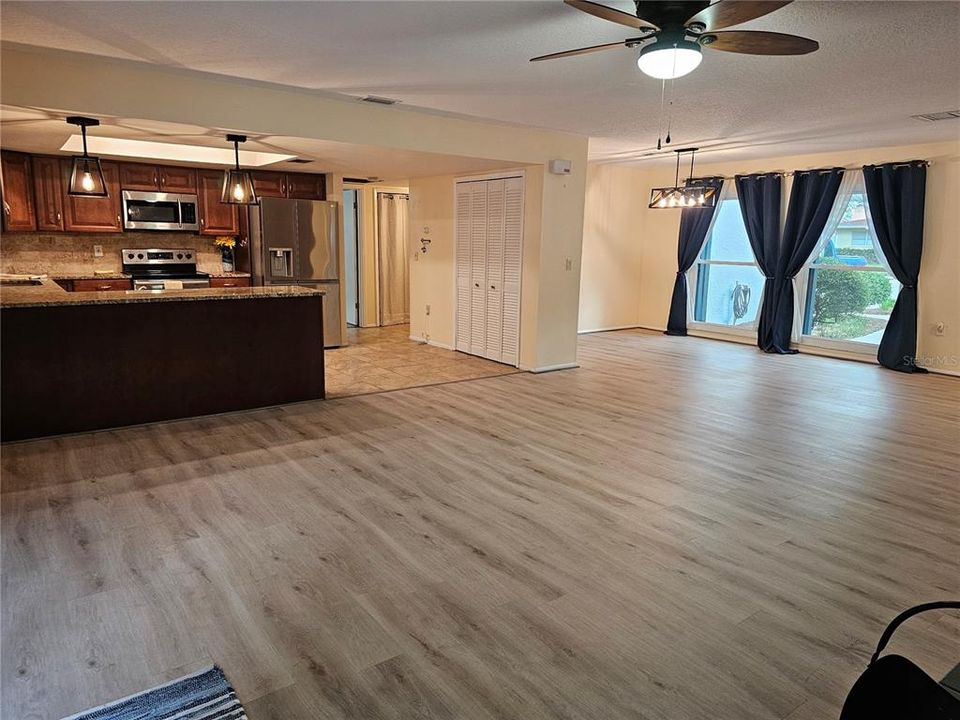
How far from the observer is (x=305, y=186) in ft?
24.4

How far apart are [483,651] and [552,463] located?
74.7 inches

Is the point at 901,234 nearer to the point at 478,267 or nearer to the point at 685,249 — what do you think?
the point at 685,249

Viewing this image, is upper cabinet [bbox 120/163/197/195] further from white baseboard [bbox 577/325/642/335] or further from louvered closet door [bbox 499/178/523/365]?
white baseboard [bbox 577/325/642/335]

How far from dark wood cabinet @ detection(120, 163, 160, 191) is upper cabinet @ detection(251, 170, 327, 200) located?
1.01 meters

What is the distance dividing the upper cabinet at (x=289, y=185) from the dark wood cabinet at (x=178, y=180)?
2.13 feet

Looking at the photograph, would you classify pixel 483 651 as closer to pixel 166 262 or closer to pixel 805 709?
pixel 805 709

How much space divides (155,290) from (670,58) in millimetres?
4298

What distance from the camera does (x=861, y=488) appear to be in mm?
3602

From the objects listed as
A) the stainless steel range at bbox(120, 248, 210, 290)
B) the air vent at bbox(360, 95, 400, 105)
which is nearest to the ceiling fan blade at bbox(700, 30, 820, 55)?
the air vent at bbox(360, 95, 400, 105)

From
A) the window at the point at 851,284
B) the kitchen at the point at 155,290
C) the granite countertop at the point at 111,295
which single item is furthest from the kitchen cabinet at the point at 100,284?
the window at the point at 851,284

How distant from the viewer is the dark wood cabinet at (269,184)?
714 centimetres

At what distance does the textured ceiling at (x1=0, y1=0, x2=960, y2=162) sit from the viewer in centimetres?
291

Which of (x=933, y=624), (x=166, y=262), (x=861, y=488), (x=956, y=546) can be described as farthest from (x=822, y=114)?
(x=166, y=262)

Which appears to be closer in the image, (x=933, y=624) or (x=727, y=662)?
(x=727, y=662)
